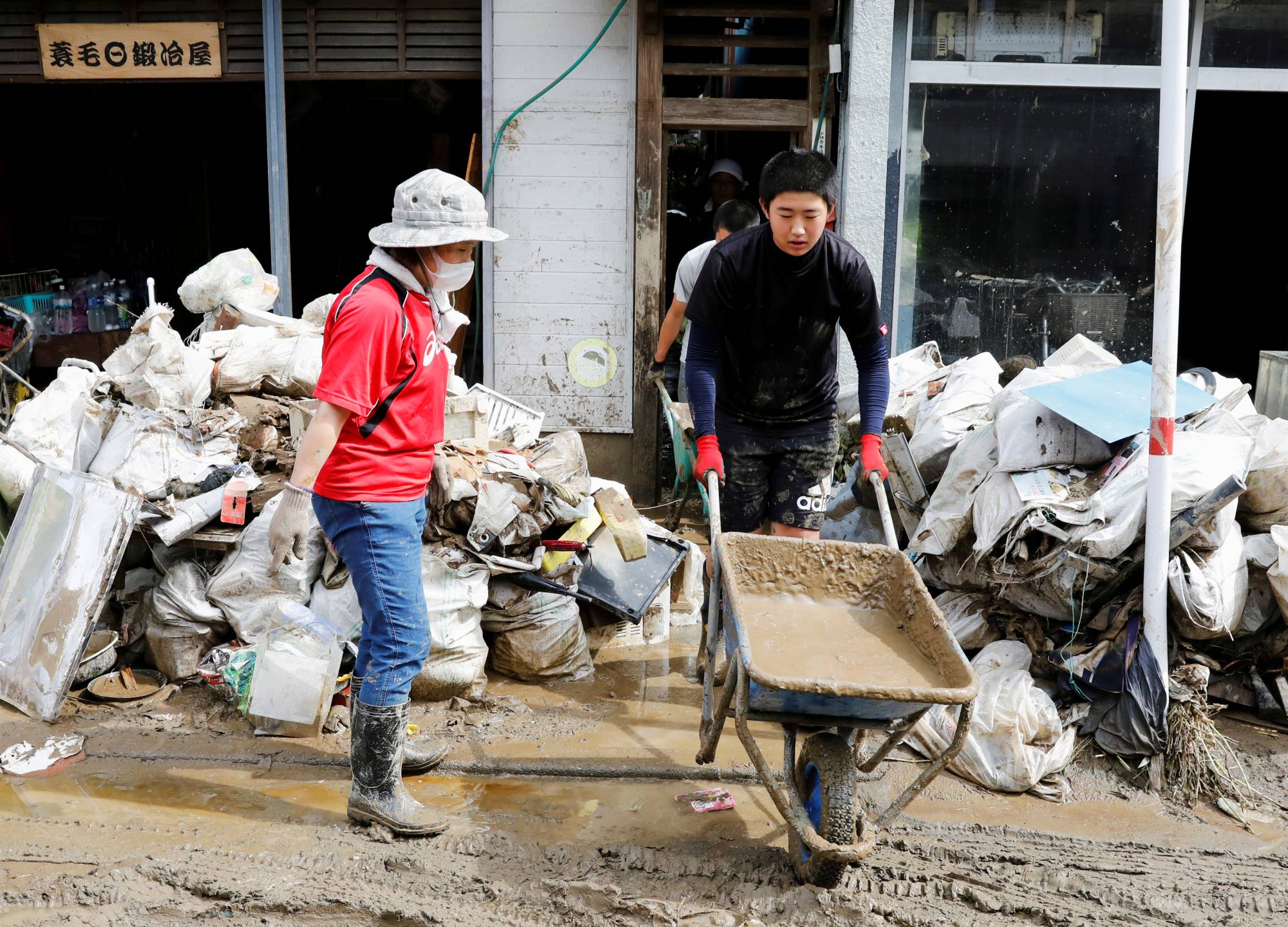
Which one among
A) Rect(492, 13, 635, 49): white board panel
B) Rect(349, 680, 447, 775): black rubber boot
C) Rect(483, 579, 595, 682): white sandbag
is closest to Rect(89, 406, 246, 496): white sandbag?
Rect(483, 579, 595, 682): white sandbag

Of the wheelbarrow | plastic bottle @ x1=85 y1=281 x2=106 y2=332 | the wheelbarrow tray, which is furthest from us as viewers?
plastic bottle @ x1=85 y1=281 x2=106 y2=332

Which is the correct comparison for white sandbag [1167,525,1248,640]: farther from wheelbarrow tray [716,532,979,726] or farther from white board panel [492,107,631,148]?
white board panel [492,107,631,148]

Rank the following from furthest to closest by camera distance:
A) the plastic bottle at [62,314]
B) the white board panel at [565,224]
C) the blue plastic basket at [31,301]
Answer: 1. the plastic bottle at [62,314]
2. the blue plastic basket at [31,301]
3. the white board panel at [565,224]

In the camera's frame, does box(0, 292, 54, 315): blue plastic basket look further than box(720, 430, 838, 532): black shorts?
Yes

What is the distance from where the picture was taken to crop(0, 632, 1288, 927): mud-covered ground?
2926 mm

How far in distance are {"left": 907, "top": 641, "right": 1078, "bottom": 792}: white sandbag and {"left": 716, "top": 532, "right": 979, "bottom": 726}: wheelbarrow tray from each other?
66 centimetres

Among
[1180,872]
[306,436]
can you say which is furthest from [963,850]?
[306,436]

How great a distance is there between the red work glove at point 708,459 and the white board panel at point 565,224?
3501 millimetres

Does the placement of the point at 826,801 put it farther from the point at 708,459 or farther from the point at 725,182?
the point at 725,182

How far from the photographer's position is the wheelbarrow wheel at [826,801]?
111 inches

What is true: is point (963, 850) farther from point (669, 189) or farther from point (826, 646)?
point (669, 189)

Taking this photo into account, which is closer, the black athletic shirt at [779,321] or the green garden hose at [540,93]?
the black athletic shirt at [779,321]

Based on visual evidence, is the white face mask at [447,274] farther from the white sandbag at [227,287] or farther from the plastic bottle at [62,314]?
the plastic bottle at [62,314]

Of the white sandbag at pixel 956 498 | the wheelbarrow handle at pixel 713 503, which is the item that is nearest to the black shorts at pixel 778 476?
the wheelbarrow handle at pixel 713 503
